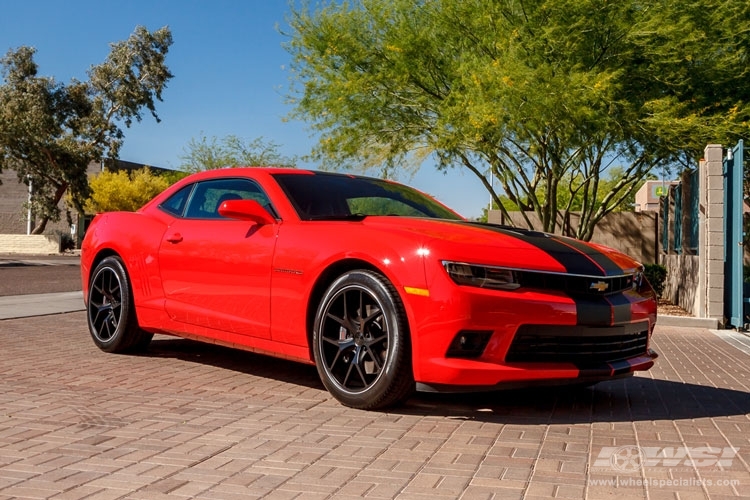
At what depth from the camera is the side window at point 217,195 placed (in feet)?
20.0

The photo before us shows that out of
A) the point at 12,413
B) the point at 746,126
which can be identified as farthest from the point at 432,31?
the point at 12,413

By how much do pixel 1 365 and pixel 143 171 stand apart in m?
61.6

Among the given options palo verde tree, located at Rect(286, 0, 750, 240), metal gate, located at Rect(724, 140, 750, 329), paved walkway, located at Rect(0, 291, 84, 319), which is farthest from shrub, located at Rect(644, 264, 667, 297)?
paved walkway, located at Rect(0, 291, 84, 319)

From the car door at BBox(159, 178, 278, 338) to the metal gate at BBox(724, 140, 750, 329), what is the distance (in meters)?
8.22

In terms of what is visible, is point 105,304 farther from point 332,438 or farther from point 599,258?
point 599,258

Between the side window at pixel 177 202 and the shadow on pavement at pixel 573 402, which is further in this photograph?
the side window at pixel 177 202

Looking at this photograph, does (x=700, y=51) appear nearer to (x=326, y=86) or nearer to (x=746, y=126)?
(x=746, y=126)

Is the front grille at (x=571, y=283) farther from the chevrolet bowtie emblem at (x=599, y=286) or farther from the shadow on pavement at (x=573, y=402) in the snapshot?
the shadow on pavement at (x=573, y=402)

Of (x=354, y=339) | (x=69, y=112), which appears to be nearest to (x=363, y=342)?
(x=354, y=339)

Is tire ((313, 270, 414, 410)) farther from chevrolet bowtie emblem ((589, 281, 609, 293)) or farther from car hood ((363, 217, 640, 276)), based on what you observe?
chevrolet bowtie emblem ((589, 281, 609, 293))

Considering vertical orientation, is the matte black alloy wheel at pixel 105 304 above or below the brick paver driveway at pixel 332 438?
above

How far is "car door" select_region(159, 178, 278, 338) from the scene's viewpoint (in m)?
5.59

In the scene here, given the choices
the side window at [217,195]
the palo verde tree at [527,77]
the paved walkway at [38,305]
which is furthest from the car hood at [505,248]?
the palo verde tree at [527,77]

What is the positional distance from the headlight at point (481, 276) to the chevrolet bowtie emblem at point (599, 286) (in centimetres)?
55
